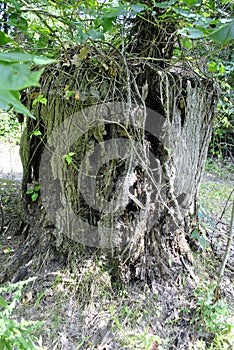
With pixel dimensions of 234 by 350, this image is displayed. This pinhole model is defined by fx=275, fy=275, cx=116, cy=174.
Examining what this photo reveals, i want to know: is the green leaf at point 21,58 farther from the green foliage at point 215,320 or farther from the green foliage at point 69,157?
the green foliage at point 215,320

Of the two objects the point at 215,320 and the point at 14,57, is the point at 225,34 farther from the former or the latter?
the point at 215,320

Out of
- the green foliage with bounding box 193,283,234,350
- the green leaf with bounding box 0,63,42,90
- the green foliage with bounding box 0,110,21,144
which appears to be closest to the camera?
the green leaf with bounding box 0,63,42,90

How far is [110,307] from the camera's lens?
1.37 meters

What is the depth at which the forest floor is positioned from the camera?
4.15ft

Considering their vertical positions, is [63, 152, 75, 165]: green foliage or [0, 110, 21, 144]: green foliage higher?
[63, 152, 75, 165]: green foliage

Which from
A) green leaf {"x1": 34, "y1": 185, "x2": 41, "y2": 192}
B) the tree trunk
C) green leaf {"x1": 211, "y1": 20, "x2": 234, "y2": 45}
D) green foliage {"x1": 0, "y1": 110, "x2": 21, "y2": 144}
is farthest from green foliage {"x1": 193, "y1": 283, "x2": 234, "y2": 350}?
green foliage {"x1": 0, "y1": 110, "x2": 21, "y2": 144}

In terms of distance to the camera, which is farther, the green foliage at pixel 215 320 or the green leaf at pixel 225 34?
the green foliage at pixel 215 320

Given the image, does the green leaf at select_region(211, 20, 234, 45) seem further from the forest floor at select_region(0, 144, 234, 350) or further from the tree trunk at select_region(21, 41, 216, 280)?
the forest floor at select_region(0, 144, 234, 350)

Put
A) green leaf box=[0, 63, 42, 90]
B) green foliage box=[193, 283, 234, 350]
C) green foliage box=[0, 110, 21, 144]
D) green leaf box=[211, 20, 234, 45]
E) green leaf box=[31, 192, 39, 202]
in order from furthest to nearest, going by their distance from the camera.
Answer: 1. green foliage box=[0, 110, 21, 144]
2. green leaf box=[31, 192, 39, 202]
3. green foliage box=[193, 283, 234, 350]
4. green leaf box=[211, 20, 234, 45]
5. green leaf box=[0, 63, 42, 90]

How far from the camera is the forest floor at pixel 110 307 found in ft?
4.15

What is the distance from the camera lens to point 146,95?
1.39m

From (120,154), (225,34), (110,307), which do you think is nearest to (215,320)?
(110,307)

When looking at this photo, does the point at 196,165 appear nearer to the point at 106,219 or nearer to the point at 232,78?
the point at 106,219

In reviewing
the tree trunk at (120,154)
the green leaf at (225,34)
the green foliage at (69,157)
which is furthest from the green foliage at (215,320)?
the green leaf at (225,34)
